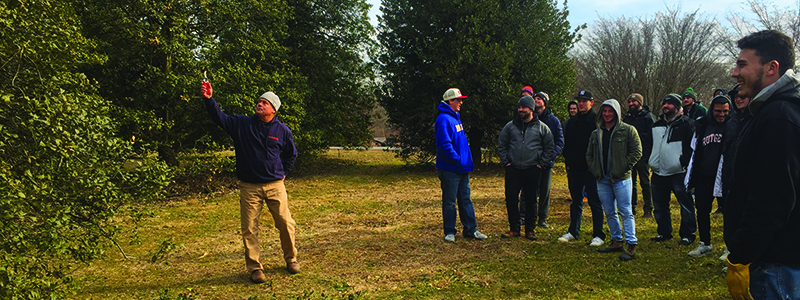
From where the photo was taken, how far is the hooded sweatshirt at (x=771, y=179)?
2086 mm

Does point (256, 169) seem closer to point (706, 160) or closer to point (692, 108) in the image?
point (706, 160)

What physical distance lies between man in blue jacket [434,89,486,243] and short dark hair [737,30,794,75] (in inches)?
172

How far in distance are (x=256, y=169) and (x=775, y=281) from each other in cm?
461

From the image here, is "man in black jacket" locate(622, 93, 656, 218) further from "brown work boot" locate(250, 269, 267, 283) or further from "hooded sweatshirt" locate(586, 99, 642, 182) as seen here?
"brown work boot" locate(250, 269, 267, 283)

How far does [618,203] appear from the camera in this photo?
237 inches

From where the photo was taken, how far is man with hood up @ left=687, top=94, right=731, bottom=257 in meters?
5.81

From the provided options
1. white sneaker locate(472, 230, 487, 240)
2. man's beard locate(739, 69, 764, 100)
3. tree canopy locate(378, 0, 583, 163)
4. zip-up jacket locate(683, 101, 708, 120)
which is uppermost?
tree canopy locate(378, 0, 583, 163)

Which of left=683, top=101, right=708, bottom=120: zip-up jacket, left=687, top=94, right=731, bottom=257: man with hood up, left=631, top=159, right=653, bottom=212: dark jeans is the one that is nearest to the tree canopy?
left=631, top=159, right=653, bottom=212: dark jeans

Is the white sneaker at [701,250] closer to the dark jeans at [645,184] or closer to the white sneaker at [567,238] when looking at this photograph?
the white sneaker at [567,238]

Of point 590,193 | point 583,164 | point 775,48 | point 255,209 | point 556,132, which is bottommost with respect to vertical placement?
point 590,193

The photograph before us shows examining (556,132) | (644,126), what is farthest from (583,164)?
(644,126)

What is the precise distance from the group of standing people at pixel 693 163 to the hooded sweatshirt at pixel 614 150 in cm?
1

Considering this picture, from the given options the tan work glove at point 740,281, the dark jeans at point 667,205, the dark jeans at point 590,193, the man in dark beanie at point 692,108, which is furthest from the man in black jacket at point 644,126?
the tan work glove at point 740,281

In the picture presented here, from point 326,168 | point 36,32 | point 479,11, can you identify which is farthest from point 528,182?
point 326,168
